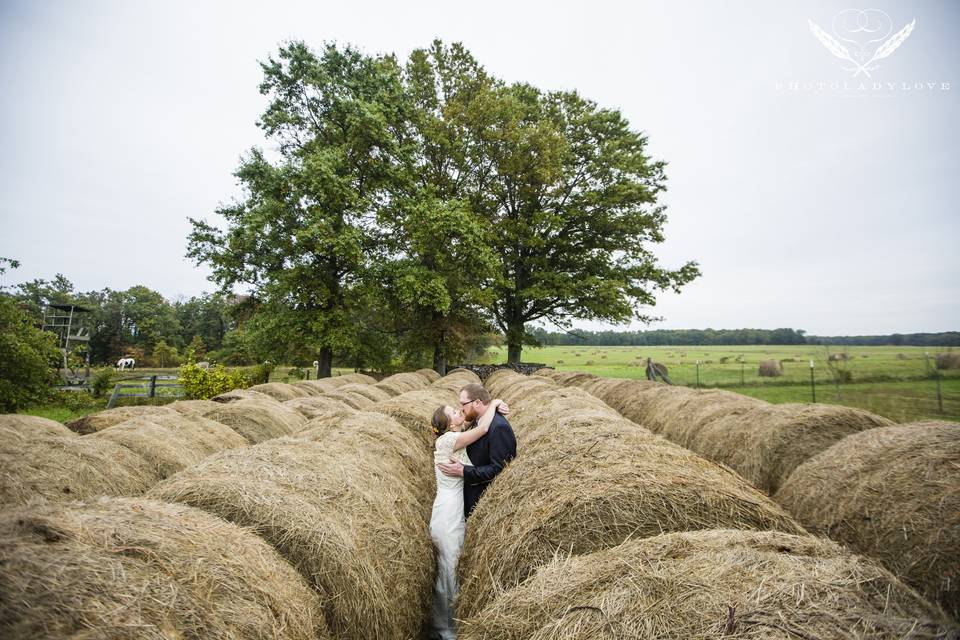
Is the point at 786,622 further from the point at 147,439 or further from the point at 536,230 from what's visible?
the point at 536,230

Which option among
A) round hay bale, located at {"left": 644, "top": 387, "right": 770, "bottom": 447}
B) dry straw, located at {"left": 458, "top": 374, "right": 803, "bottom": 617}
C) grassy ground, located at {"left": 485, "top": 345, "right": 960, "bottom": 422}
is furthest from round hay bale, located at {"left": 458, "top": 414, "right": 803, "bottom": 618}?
grassy ground, located at {"left": 485, "top": 345, "right": 960, "bottom": 422}

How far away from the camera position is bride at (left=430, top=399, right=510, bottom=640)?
445 cm

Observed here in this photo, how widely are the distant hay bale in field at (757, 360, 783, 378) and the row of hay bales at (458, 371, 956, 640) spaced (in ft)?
90.5

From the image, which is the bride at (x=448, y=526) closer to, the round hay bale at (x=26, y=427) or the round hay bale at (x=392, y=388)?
the round hay bale at (x=26, y=427)

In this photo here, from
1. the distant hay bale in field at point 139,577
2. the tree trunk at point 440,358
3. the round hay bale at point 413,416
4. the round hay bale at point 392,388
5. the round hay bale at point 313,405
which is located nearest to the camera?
the distant hay bale in field at point 139,577

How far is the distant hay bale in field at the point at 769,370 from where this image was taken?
26.4 m

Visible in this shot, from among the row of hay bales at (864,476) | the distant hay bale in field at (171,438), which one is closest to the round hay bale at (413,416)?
the distant hay bale in field at (171,438)

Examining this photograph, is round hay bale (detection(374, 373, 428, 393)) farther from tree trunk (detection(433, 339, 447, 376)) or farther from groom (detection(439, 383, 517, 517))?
groom (detection(439, 383, 517, 517))

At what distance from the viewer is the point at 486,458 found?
4789 millimetres

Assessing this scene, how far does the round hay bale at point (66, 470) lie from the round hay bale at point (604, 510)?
4.35m

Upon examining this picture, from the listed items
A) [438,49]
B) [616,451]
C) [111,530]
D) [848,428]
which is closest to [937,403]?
[848,428]

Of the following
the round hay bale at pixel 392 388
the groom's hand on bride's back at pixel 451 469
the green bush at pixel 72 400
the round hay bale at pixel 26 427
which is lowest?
the green bush at pixel 72 400

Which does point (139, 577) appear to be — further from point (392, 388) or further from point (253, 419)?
point (392, 388)

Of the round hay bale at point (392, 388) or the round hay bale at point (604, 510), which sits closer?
the round hay bale at point (604, 510)
